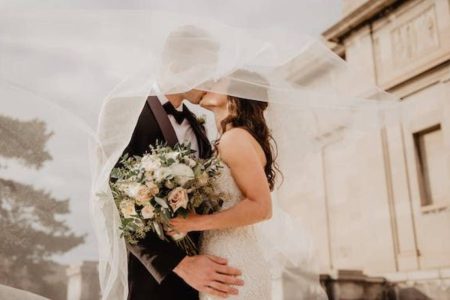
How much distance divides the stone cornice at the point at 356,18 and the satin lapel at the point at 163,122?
40.8ft

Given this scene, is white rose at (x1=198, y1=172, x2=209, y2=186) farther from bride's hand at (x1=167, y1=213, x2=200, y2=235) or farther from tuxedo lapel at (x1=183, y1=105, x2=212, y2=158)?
tuxedo lapel at (x1=183, y1=105, x2=212, y2=158)

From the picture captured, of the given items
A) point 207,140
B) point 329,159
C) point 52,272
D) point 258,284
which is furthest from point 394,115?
point 329,159

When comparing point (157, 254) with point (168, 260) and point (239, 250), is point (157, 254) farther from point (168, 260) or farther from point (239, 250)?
point (239, 250)

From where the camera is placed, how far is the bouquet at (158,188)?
2408mm

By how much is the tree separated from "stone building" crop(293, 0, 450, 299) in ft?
29.1

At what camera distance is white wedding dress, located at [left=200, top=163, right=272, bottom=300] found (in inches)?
101

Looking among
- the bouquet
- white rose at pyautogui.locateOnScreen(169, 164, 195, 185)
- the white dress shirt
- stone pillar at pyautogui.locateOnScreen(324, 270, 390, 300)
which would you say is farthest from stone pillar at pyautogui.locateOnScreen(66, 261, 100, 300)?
stone pillar at pyautogui.locateOnScreen(324, 270, 390, 300)

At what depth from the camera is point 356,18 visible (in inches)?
571

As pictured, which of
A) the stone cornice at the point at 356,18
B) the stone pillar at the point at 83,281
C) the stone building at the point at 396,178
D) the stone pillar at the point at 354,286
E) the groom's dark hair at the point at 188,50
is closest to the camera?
the stone pillar at the point at 83,281

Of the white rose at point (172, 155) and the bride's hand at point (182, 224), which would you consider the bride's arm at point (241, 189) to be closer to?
the bride's hand at point (182, 224)

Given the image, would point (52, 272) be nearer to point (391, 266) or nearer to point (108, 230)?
point (108, 230)

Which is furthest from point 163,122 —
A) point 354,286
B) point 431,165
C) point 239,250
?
point 431,165

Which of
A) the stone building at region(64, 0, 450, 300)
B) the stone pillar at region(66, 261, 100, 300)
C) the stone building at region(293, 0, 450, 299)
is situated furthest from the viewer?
the stone building at region(293, 0, 450, 299)

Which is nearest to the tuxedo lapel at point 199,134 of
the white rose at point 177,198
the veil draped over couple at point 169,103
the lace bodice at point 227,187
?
the veil draped over couple at point 169,103
